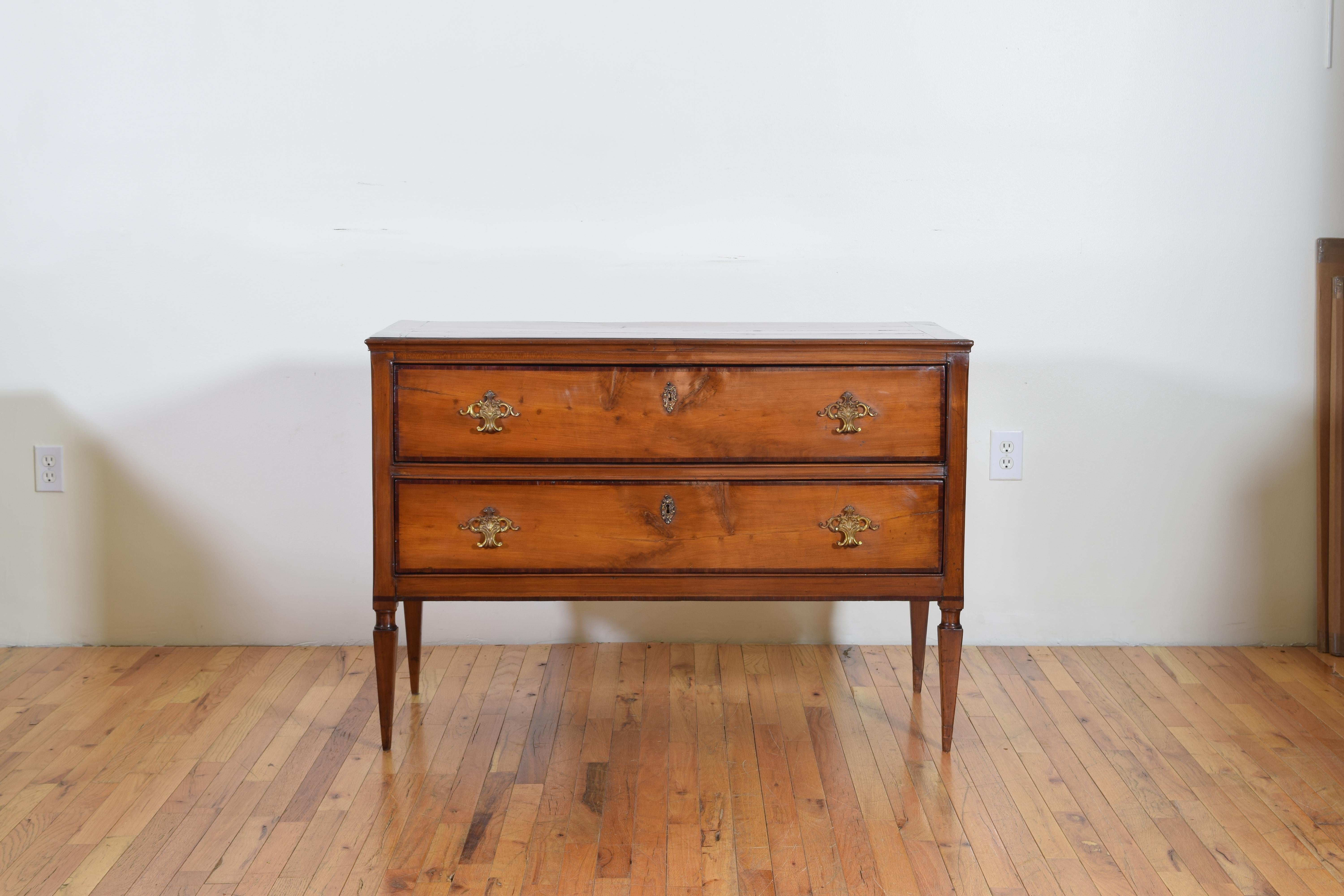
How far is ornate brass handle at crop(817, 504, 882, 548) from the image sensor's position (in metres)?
1.88

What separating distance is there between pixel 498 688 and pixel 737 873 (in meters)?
0.82

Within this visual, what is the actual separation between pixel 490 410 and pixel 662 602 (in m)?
0.80

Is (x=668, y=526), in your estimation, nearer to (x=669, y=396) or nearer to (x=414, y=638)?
(x=669, y=396)

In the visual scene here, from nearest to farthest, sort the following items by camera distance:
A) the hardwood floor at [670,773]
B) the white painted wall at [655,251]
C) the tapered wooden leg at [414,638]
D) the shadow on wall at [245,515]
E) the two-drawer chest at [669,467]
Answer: the hardwood floor at [670,773]
the two-drawer chest at [669,467]
the tapered wooden leg at [414,638]
the white painted wall at [655,251]
the shadow on wall at [245,515]

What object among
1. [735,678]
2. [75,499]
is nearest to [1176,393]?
[735,678]

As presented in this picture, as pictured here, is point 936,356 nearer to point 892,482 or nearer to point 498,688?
point 892,482

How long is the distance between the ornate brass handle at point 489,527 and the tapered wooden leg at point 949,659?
74cm

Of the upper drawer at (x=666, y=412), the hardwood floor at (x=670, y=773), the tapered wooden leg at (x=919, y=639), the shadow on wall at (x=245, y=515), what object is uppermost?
the upper drawer at (x=666, y=412)

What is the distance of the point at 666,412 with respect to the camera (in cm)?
185

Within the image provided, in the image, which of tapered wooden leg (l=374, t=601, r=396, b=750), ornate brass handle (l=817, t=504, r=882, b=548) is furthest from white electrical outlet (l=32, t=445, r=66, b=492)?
ornate brass handle (l=817, t=504, r=882, b=548)

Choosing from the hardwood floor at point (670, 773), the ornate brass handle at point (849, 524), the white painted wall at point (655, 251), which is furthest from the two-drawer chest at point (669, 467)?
the white painted wall at point (655, 251)

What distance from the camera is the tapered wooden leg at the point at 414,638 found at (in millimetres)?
2221

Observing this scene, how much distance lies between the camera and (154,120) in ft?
7.73

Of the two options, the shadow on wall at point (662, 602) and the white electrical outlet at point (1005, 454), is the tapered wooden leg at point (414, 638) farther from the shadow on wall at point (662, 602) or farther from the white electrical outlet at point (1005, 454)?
the white electrical outlet at point (1005, 454)
